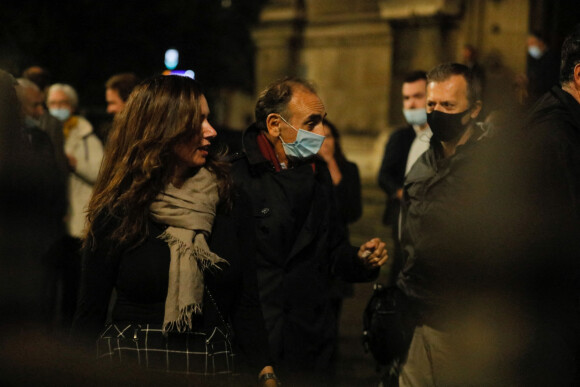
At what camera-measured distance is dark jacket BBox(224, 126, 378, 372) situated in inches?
145

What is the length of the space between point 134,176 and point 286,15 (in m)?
11.8

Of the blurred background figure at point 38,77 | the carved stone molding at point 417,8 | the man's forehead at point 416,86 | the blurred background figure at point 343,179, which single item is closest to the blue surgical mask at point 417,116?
the man's forehead at point 416,86

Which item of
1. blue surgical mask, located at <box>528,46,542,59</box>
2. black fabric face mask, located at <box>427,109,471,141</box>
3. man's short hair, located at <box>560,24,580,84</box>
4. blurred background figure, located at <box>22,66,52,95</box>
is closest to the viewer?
man's short hair, located at <box>560,24,580,84</box>

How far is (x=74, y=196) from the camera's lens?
654 centimetres

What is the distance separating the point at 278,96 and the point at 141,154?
3.65ft

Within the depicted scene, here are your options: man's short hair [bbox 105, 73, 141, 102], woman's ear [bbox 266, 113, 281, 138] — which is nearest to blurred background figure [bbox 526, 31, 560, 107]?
man's short hair [bbox 105, 73, 141, 102]

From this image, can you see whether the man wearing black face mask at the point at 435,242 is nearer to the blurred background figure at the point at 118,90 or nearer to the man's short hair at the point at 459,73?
the man's short hair at the point at 459,73

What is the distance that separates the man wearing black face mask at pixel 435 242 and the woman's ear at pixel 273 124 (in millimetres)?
714

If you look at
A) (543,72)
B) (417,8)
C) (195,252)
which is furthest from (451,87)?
(417,8)

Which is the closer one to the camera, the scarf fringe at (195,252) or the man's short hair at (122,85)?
the scarf fringe at (195,252)

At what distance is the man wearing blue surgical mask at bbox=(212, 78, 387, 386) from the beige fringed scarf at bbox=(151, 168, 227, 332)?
0.68m

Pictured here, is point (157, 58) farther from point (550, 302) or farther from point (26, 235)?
point (550, 302)

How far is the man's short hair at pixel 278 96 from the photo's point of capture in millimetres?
3895

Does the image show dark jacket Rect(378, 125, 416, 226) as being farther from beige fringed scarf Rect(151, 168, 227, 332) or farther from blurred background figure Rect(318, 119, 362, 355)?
beige fringed scarf Rect(151, 168, 227, 332)
